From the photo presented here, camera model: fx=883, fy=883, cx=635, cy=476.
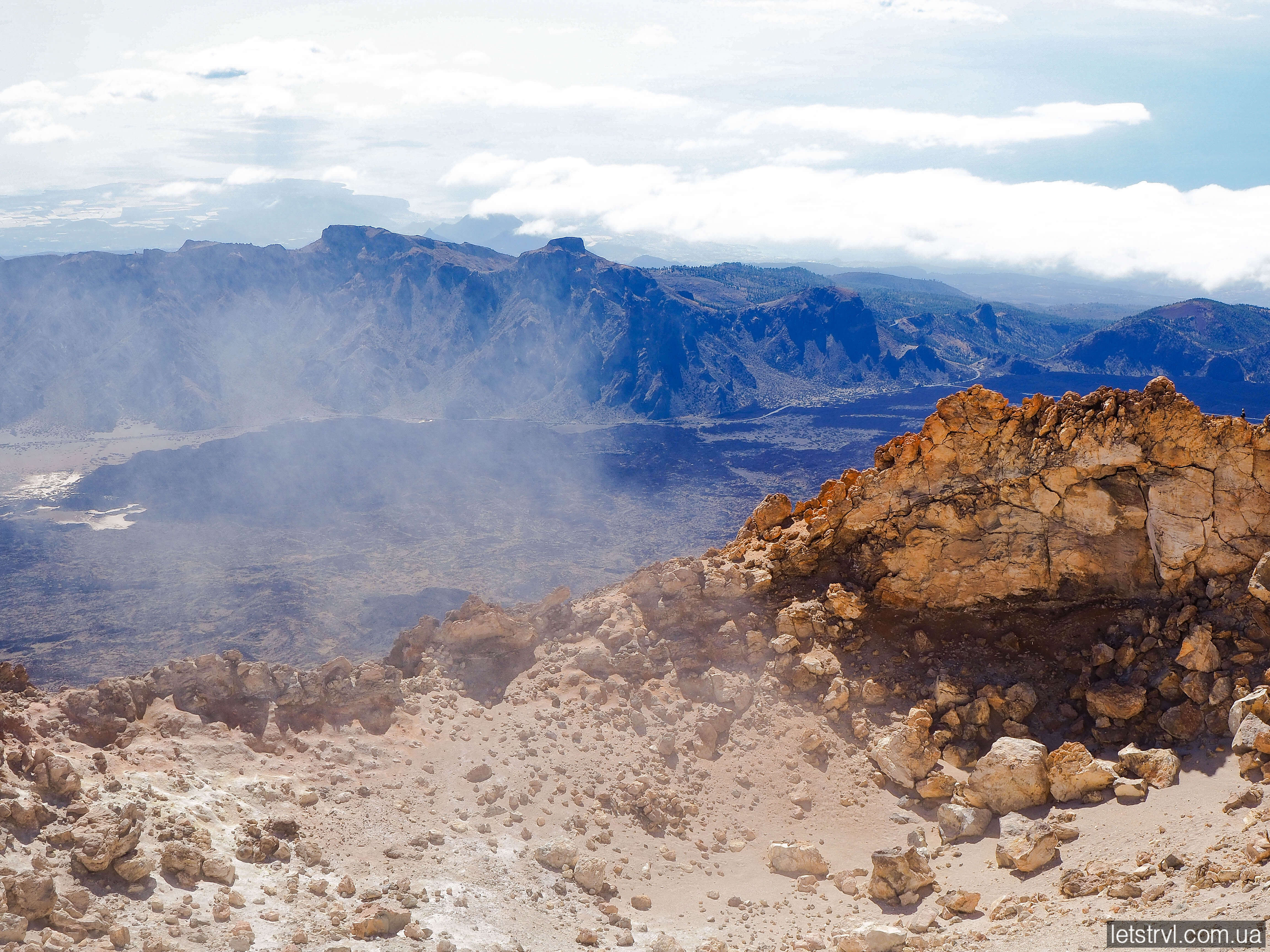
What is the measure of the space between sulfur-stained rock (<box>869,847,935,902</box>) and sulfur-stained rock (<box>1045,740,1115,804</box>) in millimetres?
3793

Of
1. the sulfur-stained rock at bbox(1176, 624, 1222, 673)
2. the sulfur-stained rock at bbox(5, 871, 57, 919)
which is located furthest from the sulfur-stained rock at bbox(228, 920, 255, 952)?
the sulfur-stained rock at bbox(1176, 624, 1222, 673)

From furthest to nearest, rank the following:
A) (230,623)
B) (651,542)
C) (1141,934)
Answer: (651,542) < (230,623) < (1141,934)

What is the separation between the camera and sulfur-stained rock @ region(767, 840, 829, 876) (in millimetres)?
19688

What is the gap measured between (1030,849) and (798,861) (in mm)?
4867

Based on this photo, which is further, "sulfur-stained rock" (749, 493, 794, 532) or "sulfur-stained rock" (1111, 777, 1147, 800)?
"sulfur-stained rock" (749, 493, 794, 532)

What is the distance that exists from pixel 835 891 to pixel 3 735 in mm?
17764

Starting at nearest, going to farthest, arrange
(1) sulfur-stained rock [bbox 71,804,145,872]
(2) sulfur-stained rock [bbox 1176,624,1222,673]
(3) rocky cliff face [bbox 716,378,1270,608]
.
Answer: (1) sulfur-stained rock [bbox 71,804,145,872]
(2) sulfur-stained rock [bbox 1176,624,1222,673]
(3) rocky cliff face [bbox 716,378,1270,608]

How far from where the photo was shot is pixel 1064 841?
59.8ft

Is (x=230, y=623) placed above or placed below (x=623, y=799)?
below

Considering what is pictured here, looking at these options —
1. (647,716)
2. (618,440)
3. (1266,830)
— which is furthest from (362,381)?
(1266,830)

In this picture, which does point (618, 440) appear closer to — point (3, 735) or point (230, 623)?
point (230, 623)

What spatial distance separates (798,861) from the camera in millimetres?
19781

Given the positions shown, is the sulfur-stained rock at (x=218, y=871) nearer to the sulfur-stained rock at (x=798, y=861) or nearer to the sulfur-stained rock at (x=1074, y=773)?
the sulfur-stained rock at (x=798, y=861)

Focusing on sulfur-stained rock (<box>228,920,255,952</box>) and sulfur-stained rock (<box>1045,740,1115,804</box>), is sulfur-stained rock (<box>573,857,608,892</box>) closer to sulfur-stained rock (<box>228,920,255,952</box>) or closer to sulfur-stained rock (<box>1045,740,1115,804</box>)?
sulfur-stained rock (<box>228,920,255,952</box>)
